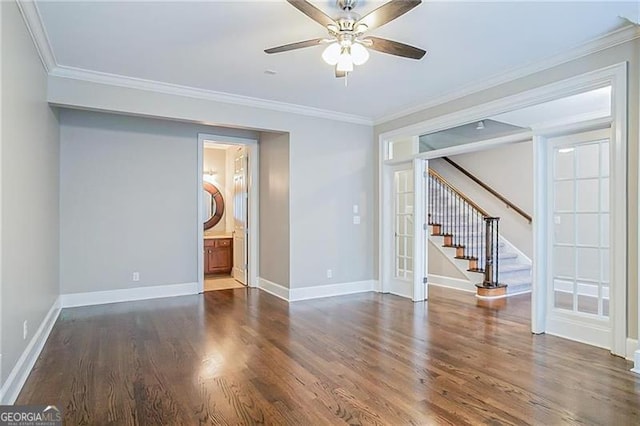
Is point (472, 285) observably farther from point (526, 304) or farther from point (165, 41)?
point (165, 41)

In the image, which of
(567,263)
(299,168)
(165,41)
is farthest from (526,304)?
(165,41)

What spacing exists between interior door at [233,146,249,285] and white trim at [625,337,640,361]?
200 inches

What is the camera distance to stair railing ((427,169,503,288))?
19.6ft

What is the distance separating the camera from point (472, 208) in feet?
23.6

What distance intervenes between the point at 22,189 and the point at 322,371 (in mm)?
2602

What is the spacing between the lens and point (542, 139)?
3.90 m

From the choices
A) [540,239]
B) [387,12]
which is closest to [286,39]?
[387,12]

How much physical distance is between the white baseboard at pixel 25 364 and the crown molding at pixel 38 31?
8.06 feet

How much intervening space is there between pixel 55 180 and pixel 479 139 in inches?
201

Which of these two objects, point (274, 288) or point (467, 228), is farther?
point (467, 228)

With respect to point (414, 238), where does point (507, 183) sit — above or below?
above

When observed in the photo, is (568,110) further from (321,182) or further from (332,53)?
(321,182)

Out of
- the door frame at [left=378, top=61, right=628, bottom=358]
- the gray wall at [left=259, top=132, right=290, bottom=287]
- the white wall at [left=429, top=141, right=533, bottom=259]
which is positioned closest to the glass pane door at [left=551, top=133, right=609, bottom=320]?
the door frame at [left=378, top=61, right=628, bottom=358]

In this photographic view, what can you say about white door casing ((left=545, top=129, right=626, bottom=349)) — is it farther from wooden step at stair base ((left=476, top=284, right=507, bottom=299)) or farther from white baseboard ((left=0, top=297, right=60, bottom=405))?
white baseboard ((left=0, top=297, right=60, bottom=405))
